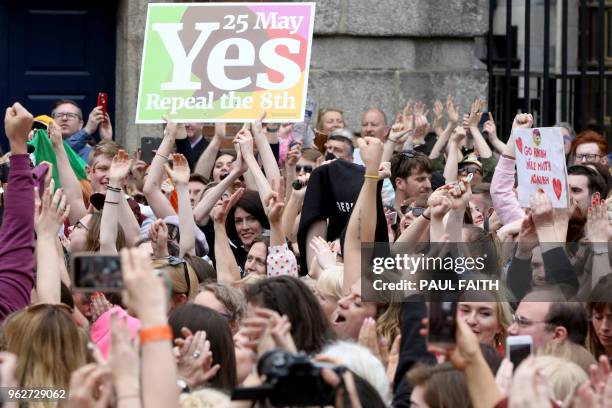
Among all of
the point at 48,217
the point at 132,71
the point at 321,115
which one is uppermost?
the point at 132,71

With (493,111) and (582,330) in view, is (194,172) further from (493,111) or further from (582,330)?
(582,330)

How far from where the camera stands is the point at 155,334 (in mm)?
3990

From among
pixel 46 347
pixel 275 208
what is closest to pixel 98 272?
pixel 46 347

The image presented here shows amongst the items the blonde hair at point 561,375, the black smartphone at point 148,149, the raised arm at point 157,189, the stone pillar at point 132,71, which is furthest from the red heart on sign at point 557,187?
the stone pillar at point 132,71

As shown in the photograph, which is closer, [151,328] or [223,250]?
[151,328]

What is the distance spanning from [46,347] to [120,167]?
2884 millimetres

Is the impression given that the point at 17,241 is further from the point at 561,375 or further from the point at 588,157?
the point at 588,157

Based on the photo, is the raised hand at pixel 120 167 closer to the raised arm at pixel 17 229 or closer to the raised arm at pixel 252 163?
the raised arm at pixel 252 163

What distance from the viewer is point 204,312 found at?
5.51 meters

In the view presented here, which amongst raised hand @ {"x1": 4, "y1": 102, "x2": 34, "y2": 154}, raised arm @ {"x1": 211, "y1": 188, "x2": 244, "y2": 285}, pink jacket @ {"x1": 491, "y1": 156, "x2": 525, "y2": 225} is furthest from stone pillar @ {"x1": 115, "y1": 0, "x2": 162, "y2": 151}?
raised hand @ {"x1": 4, "y1": 102, "x2": 34, "y2": 154}

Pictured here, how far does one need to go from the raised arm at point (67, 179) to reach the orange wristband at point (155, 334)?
185 inches

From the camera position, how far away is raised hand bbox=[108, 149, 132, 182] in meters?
7.85

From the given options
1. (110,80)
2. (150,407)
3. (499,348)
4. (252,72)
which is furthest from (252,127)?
(150,407)

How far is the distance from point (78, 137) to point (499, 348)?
16.8 ft
